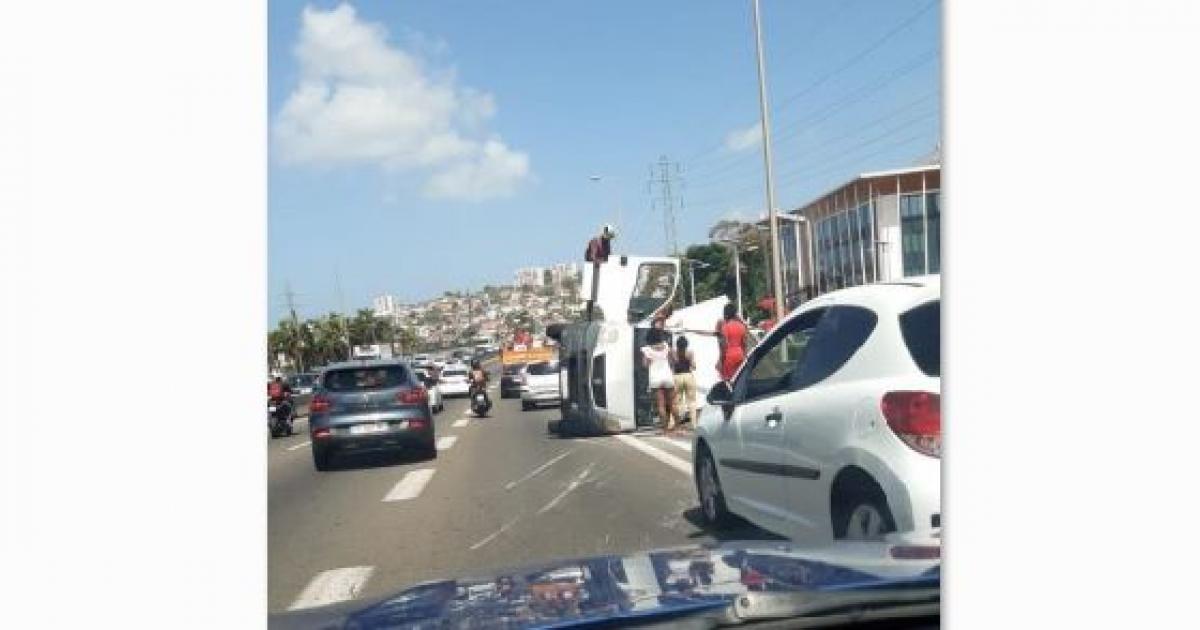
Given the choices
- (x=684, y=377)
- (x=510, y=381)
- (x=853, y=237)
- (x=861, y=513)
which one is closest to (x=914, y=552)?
(x=861, y=513)

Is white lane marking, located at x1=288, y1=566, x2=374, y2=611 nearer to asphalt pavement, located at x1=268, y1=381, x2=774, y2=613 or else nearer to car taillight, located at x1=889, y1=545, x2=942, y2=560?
asphalt pavement, located at x1=268, y1=381, x2=774, y2=613

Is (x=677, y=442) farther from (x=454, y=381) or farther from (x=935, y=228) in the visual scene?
(x=454, y=381)

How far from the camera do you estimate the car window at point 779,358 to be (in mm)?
4281

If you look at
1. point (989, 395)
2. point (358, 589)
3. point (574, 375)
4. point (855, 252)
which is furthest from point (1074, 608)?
point (574, 375)

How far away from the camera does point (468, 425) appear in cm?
1827

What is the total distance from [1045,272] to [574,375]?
11.6m

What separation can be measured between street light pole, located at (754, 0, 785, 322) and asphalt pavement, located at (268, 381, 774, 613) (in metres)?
1.04

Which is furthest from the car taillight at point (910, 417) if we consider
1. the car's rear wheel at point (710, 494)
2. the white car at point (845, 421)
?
the car's rear wheel at point (710, 494)

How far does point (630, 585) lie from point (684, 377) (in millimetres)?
7786

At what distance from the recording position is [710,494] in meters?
5.89

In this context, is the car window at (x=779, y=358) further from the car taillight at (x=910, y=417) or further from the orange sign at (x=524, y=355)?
the orange sign at (x=524, y=355)

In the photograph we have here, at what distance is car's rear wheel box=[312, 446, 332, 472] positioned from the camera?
697 centimetres

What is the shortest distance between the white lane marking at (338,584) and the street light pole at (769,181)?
200 centimetres
